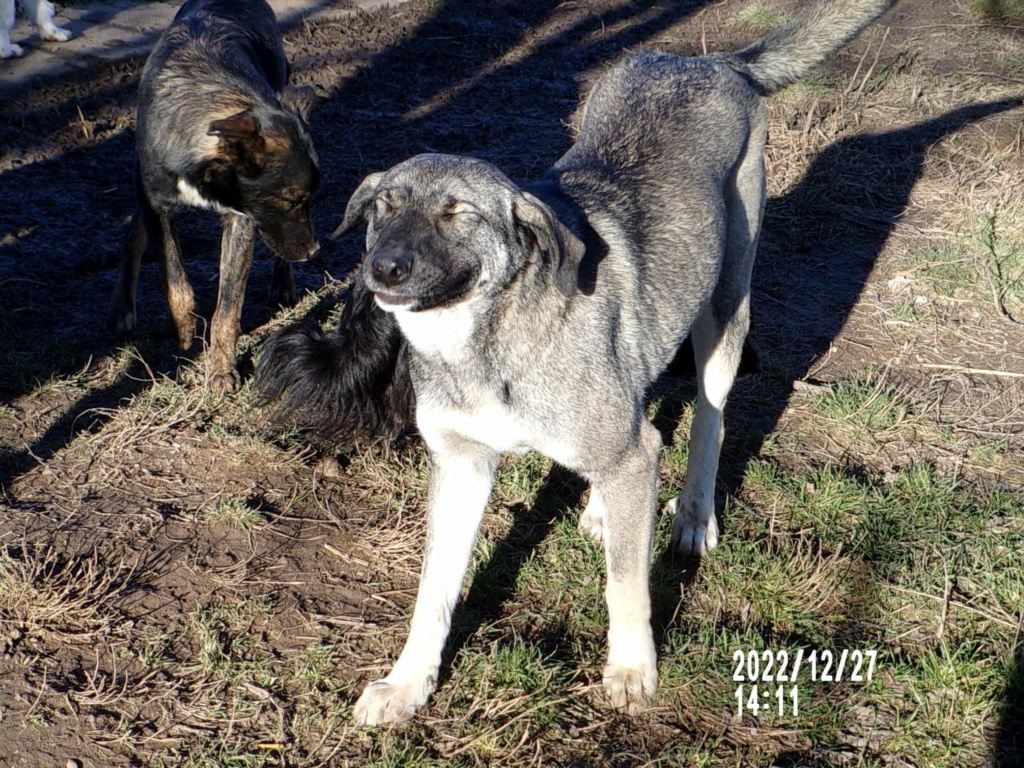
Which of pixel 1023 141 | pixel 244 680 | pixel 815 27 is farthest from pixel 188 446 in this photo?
pixel 1023 141

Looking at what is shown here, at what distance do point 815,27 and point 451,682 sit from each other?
3.08 m

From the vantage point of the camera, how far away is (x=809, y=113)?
274 inches

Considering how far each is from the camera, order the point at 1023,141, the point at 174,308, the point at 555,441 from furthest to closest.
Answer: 1. the point at 1023,141
2. the point at 174,308
3. the point at 555,441

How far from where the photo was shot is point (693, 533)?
12.1ft

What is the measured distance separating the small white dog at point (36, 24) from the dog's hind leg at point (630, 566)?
666cm

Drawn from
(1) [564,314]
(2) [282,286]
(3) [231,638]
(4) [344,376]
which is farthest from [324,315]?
(1) [564,314]

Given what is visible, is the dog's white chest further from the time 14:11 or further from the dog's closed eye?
the time 14:11

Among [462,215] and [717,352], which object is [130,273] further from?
[717,352]

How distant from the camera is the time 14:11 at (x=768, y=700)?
3.04 m

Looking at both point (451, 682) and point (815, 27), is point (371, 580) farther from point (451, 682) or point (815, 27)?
point (815, 27)

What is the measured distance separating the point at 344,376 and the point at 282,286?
149 cm

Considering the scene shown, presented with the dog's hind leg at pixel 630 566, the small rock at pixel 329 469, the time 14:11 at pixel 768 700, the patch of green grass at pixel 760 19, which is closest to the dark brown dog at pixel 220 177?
the small rock at pixel 329 469

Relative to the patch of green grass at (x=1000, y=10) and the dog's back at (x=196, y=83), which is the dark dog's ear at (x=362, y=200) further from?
the patch of green grass at (x=1000, y=10)

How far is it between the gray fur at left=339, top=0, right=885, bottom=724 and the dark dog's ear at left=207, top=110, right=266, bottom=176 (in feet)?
5.55
